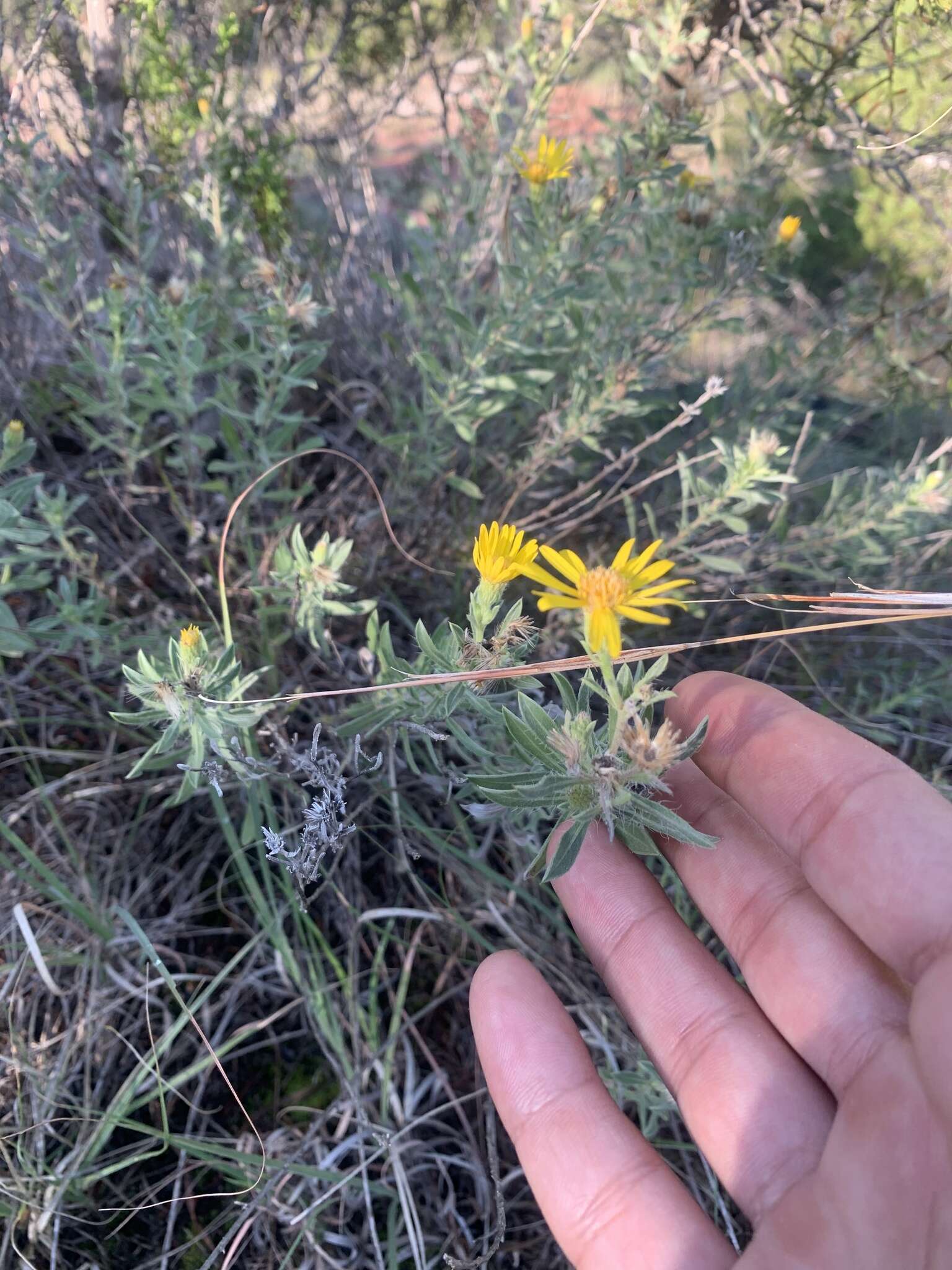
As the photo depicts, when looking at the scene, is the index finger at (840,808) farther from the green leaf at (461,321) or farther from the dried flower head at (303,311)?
the dried flower head at (303,311)

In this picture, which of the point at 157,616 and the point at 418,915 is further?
the point at 157,616

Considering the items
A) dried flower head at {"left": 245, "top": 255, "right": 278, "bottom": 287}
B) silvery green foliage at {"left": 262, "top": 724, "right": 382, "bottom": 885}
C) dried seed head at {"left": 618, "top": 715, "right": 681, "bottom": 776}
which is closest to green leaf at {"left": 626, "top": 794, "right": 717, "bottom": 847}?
dried seed head at {"left": 618, "top": 715, "right": 681, "bottom": 776}

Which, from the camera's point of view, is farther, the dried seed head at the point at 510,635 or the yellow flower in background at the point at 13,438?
the yellow flower in background at the point at 13,438

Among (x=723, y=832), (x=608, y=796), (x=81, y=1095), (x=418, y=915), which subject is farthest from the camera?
(x=418, y=915)

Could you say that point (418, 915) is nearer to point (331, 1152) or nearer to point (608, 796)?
point (331, 1152)

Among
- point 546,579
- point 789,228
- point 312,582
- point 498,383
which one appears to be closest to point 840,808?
point 546,579

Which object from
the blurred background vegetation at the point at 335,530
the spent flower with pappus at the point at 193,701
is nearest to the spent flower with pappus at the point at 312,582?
the blurred background vegetation at the point at 335,530

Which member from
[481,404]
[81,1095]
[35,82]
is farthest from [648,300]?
[81,1095]

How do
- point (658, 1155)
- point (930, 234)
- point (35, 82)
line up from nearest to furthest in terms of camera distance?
point (658, 1155), point (35, 82), point (930, 234)
